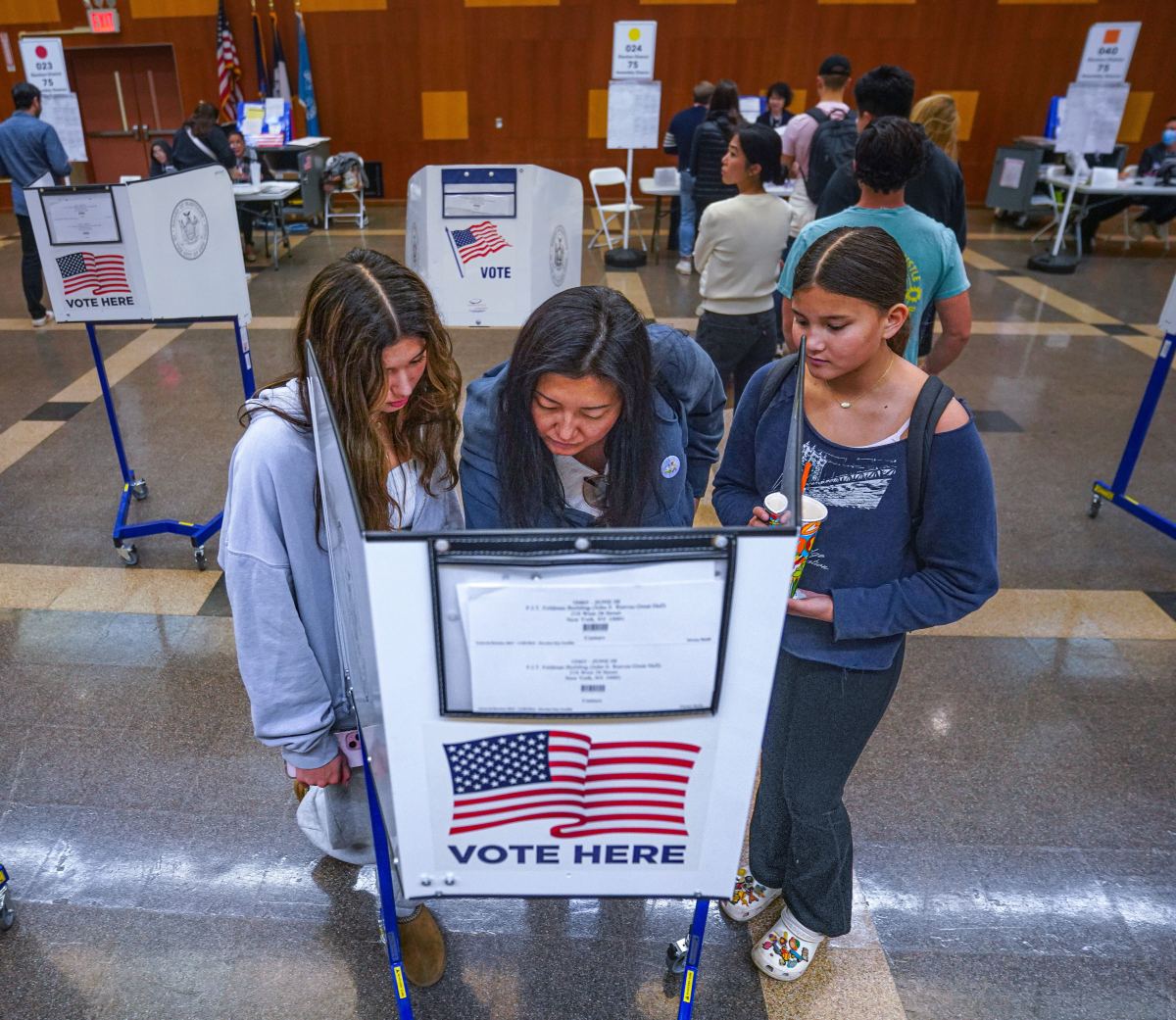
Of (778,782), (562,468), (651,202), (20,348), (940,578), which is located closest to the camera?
(940,578)

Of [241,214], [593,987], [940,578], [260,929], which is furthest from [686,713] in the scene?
[241,214]

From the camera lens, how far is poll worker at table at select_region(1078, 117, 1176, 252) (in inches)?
354

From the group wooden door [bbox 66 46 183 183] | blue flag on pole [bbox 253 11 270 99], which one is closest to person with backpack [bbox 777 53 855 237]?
blue flag on pole [bbox 253 11 270 99]

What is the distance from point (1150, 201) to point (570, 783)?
36.0ft

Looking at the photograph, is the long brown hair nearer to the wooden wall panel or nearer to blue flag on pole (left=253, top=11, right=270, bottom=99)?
the wooden wall panel

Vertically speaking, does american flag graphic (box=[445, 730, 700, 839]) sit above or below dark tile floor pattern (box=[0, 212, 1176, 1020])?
above

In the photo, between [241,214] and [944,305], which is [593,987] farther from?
[241,214]

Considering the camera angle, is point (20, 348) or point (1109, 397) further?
point (20, 348)

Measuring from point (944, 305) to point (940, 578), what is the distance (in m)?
1.49

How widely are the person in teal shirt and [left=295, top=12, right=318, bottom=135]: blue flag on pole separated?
34.7ft

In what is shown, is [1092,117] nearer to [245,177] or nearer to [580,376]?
[245,177]

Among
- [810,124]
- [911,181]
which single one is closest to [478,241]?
[911,181]

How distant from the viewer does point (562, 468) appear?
166 centimetres

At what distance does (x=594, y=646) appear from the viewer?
967mm
